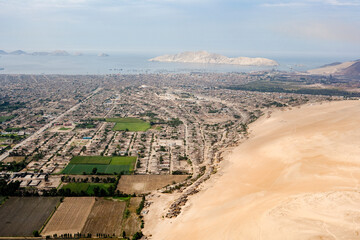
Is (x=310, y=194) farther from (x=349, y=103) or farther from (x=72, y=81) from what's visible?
(x=72, y=81)

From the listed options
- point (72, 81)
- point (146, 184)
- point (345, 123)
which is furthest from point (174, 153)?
point (72, 81)

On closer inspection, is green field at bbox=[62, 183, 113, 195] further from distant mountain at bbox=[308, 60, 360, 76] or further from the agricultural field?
distant mountain at bbox=[308, 60, 360, 76]

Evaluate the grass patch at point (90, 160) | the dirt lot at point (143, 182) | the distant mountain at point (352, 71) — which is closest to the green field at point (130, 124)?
the grass patch at point (90, 160)

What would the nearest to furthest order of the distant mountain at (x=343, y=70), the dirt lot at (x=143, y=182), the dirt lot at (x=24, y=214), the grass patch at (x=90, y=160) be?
the dirt lot at (x=24, y=214), the dirt lot at (x=143, y=182), the grass patch at (x=90, y=160), the distant mountain at (x=343, y=70)

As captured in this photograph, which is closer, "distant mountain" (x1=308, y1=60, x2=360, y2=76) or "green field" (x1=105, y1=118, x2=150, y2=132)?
"green field" (x1=105, y1=118, x2=150, y2=132)

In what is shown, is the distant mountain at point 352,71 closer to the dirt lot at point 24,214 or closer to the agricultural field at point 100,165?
the agricultural field at point 100,165

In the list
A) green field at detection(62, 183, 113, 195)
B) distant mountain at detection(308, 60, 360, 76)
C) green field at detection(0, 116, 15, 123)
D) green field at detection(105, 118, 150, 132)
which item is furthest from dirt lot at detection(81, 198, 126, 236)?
distant mountain at detection(308, 60, 360, 76)
